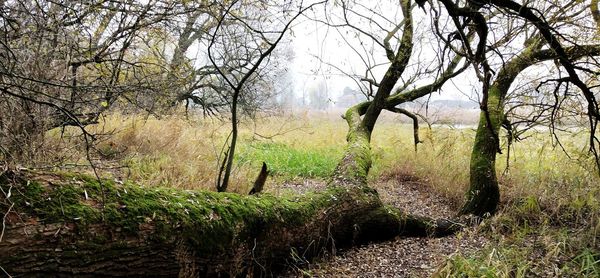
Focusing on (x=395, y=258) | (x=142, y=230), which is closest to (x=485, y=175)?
(x=395, y=258)

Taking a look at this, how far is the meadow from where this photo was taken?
3.05 metres

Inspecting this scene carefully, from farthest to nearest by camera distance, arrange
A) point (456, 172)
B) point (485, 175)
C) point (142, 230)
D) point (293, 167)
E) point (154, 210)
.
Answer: point (293, 167), point (456, 172), point (485, 175), point (154, 210), point (142, 230)

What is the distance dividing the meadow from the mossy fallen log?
16.4 inches

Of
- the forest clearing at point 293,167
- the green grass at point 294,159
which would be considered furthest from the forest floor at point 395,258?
the green grass at point 294,159

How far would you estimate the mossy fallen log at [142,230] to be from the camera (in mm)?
1693

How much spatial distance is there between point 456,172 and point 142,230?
4.91 m

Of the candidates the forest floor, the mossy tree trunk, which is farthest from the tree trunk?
the forest floor

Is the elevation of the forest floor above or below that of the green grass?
below

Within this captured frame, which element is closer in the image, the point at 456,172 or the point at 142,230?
the point at 142,230

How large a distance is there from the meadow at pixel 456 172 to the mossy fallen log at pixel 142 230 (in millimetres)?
416

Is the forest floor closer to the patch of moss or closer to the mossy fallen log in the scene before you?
the mossy fallen log

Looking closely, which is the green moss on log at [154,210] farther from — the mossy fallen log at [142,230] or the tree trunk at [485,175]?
the tree trunk at [485,175]

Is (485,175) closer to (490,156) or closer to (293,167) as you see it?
(490,156)

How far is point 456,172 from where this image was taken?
581 centimetres
